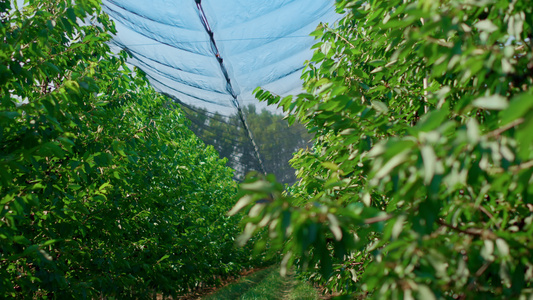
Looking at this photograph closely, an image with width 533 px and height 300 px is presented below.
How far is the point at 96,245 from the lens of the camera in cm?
370

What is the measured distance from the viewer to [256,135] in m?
10.6

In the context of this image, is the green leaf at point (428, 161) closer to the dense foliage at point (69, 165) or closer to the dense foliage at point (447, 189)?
the dense foliage at point (447, 189)

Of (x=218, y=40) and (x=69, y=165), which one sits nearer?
(x=69, y=165)

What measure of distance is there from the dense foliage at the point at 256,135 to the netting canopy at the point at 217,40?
1537 millimetres

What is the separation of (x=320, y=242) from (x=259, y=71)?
695cm

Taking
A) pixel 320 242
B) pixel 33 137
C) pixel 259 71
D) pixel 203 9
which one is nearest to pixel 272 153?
pixel 259 71

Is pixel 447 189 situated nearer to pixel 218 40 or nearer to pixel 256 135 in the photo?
pixel 218 40

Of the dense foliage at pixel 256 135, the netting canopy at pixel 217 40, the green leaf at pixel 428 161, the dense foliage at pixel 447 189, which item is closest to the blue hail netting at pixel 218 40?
the netting canopy at pixel 217 40

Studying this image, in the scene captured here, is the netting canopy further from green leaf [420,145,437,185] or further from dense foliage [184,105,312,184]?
green leaf [420,145,437,185]

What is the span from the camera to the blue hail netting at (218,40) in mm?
5637

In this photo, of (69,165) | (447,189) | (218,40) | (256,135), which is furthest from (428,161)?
(256,135)

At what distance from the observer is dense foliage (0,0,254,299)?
189 centimetres

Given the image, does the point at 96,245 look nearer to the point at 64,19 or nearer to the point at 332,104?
the point at 64,19

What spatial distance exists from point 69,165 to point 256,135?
8.05 m
